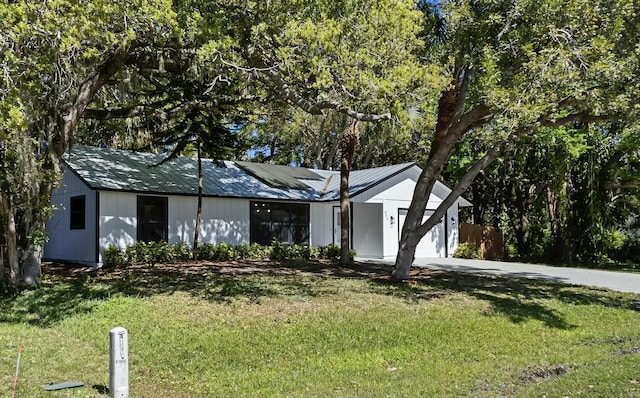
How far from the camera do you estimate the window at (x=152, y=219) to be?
1866 centimetres

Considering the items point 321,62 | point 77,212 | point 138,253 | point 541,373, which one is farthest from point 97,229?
point 541,373

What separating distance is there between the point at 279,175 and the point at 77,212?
862cm

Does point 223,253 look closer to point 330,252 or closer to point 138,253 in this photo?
point 138,253

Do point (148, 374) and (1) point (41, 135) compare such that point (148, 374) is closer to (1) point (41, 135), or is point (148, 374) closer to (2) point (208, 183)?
(1) point (41, 135)

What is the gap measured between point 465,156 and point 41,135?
17.6m

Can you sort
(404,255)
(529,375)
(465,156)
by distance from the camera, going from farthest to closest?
(465,156), (404,255), (529,375)

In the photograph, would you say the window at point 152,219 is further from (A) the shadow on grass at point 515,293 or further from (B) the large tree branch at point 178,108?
(A) the shadow on grass at point 515,293

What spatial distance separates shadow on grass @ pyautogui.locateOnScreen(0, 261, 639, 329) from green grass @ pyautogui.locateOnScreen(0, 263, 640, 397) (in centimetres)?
6

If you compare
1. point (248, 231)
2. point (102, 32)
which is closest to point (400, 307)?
point (102, 32)

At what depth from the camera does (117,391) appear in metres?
5.84

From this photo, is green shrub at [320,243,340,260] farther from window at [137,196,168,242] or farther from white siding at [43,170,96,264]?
white siding at [43,170,96,264]

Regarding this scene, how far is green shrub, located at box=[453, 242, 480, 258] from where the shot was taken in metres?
24.0

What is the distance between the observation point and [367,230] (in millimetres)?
23688

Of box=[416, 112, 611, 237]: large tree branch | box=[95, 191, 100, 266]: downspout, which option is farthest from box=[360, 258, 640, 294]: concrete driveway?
box=[95, 191, 100, 266]: downspout
